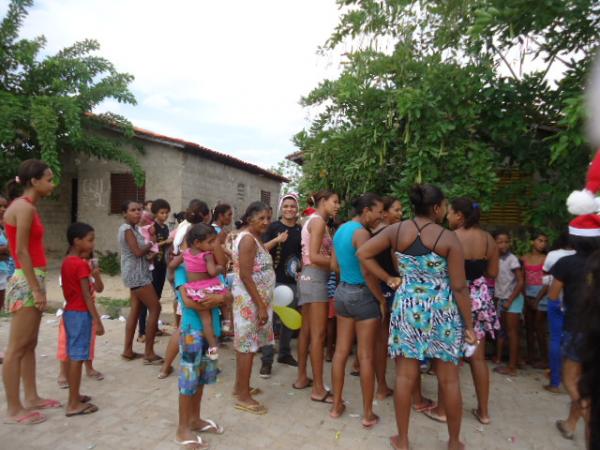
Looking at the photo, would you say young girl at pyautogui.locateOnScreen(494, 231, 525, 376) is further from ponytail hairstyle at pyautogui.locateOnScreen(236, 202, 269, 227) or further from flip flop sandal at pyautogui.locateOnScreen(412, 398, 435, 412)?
ponytail hairstyle at pyautogui.locateOnScreen(236, 202, 269, 227)

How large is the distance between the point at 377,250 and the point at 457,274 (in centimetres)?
56

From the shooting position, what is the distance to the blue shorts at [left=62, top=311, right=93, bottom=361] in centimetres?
346

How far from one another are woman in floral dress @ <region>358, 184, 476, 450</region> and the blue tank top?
0.50m

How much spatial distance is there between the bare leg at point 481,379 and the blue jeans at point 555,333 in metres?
0.92

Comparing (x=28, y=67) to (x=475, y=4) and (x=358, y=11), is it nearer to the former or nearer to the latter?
(x=358, y=11)

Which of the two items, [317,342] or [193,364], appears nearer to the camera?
[193,364]

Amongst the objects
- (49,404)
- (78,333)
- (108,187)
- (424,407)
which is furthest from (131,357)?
(108,187)

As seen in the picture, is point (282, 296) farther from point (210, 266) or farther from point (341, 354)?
point (210, 266)

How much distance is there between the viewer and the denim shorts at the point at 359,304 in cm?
343

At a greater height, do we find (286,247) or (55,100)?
(55,100)

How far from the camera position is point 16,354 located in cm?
336

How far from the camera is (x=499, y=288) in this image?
5.06 m

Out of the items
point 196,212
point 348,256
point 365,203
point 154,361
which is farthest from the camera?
point 154,361

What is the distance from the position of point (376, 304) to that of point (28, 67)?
38.2ft
